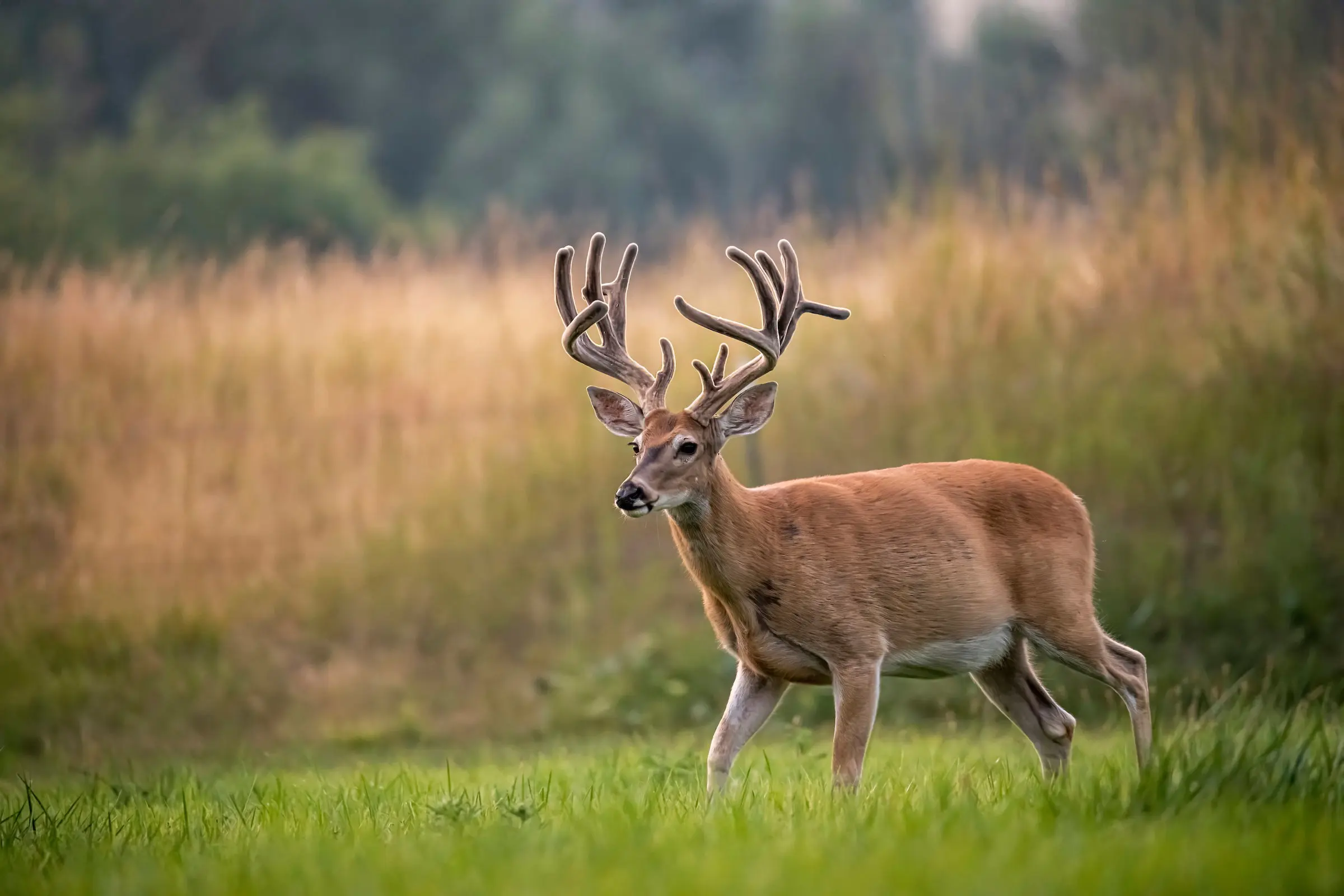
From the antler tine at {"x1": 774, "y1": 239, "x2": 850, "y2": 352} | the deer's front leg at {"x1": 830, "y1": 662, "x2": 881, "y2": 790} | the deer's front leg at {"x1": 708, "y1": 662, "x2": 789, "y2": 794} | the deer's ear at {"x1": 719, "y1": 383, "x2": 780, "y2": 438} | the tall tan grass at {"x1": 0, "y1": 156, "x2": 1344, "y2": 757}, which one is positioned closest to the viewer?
the deer's front leg at {"x1": 830, "y1": 662, "x2": 881, "y2": 790}

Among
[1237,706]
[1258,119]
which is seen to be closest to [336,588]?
[1237,706]

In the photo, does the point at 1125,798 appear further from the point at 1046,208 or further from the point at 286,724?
the point at 1046,208

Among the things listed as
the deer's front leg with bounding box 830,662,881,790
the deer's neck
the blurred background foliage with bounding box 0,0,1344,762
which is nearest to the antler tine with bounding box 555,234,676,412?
the deer's neck

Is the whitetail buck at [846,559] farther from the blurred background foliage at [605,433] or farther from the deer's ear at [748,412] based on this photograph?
the blurred background foliage at [605,433]

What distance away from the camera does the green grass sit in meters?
4.08

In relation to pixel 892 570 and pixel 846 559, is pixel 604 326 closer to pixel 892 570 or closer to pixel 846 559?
pixel 846 559

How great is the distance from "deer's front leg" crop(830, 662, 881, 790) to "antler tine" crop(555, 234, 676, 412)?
1.35m

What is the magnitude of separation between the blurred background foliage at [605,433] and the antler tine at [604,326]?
11.7 ft

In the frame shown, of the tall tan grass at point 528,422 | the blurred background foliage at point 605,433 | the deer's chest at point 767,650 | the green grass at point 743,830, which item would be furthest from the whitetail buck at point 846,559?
the tall tan grass at point 528,422

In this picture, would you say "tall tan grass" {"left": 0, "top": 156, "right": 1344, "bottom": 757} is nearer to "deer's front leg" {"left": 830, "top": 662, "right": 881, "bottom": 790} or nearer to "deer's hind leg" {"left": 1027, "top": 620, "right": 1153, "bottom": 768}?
"deer's hind leg" {"left": 1027, "top": 620, "right": 1153, "bottom": 768}

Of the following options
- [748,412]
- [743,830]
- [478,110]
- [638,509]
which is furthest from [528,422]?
[478,110]

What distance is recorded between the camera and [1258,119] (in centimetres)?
1326

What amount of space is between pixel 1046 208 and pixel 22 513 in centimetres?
843

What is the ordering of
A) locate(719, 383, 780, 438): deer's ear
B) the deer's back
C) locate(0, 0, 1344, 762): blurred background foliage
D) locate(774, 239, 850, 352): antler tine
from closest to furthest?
the deer's back, locate(719, 383, 780, 438): deer's ear, locate(774, 239, 850, 352): antler tine, locate(0, 0, 1344, 762): blurred background foliage
